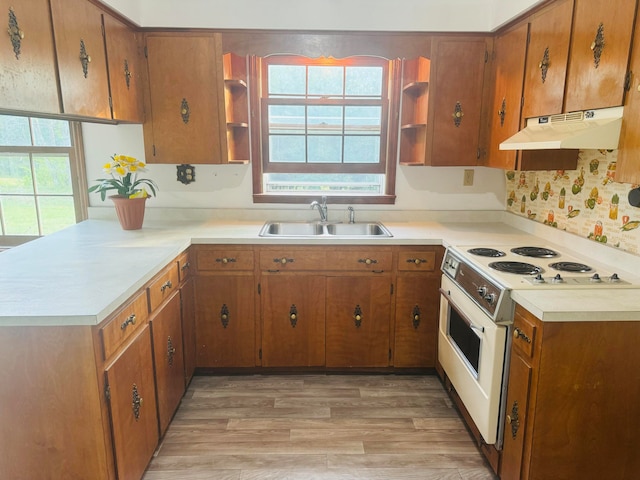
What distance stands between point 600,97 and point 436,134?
1082 millimetres

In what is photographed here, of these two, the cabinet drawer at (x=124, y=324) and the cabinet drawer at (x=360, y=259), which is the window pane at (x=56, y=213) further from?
the cabinet drawer at (x=360, y=259)

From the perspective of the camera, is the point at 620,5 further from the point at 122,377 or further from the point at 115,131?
the point at 115,131

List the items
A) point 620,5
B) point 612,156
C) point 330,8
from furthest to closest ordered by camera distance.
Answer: point 330,8 → point 612,156 → point 620,5

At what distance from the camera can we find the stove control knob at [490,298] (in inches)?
68.2

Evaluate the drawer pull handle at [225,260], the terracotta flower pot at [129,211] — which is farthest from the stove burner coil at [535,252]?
the terracotta flower pot at [129,211]

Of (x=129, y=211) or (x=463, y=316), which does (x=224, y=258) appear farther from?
(x=463, y=316)

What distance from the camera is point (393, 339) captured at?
266 centimetres

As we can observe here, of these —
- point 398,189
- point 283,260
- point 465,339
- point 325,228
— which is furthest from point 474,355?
point 398,189

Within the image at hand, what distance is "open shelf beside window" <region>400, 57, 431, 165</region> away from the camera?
2711mm

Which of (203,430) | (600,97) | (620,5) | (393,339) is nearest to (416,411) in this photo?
(393,339)

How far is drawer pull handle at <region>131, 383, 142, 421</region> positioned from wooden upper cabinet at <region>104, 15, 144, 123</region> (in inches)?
57.3

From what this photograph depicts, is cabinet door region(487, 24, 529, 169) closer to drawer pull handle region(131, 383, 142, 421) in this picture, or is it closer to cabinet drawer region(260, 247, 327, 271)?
cabinet drawer region(260, 247, 327, 271)

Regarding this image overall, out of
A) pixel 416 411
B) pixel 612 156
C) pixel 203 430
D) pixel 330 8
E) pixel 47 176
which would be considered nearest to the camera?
pixel 612 156

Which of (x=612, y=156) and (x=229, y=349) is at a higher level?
(x=612, y=156)
